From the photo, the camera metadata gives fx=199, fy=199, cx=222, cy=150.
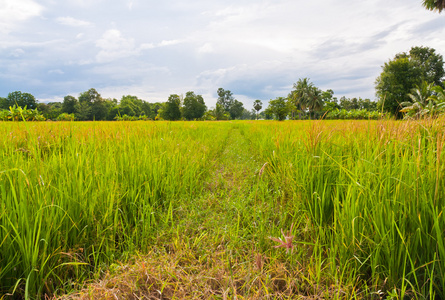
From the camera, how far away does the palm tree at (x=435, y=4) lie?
17.6m

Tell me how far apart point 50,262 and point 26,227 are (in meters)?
0.27

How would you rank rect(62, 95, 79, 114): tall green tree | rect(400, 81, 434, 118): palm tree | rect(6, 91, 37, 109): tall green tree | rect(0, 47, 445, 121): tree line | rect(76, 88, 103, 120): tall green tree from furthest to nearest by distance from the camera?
rect(62, 95, 79, 114): tall green tree → rect(6, 91, 37, 109): tall green tree → rect(76, 88, 103, 120): tall green tree → rect(0, 47, 445, 121): tree line → rect(400, 81, 434, 118): palm tree

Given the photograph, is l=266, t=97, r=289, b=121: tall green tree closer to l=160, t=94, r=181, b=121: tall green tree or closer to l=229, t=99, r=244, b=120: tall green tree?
l=160, t=94, r=181, b=121: tall green tree

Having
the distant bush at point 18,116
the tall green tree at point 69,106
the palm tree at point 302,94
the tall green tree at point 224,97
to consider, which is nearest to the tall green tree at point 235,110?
the tall green tree at point 224,97

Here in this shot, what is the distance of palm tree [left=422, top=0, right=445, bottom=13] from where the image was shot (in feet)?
57.7

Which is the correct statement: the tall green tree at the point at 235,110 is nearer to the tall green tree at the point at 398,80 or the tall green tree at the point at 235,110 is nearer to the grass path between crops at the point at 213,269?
the tall green tree at the point at 398,80

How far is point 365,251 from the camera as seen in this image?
1.18 m

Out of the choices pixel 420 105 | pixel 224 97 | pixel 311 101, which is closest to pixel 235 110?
pixel 224 97

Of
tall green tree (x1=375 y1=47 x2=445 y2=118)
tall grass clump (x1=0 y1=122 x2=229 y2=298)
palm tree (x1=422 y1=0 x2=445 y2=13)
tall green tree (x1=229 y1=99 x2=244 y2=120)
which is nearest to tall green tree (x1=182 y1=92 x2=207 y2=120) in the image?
tall green tree (x1=229 y1=99 x2=244 y2=120)

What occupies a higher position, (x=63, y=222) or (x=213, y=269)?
(x=63, y=222)

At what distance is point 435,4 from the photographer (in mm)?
17969

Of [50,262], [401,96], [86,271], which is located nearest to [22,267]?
[50,262]

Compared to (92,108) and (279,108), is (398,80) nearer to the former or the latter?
(279,108)

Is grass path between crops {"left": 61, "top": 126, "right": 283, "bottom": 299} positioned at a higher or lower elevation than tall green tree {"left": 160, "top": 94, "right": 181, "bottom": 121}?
lower
